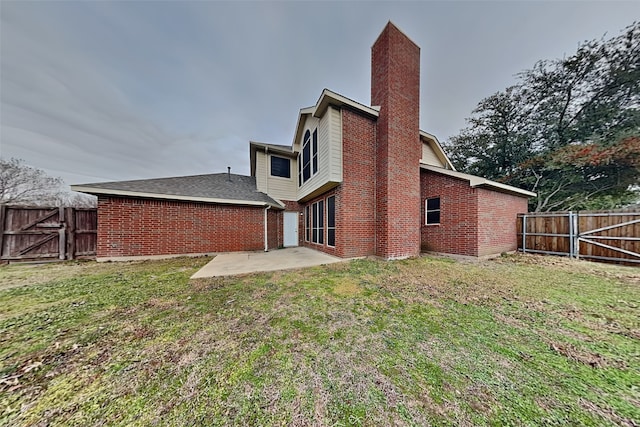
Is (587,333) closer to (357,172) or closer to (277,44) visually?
(357,172)

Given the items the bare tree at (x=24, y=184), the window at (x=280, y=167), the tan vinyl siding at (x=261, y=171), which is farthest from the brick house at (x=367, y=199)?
the bare tree at (x=24, y=184)

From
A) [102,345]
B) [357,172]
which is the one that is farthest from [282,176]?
[102,345]

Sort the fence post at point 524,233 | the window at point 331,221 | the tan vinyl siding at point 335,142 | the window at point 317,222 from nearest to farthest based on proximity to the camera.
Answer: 1. the tan vinyl siding at point 335,142
2. the window at point 331,221
3. the fence post at point 524,233
4. the window at point 317,222

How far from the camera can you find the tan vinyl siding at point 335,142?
6867 mm

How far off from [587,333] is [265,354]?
3.87 m

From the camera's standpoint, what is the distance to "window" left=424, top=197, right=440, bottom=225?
8.34 metres

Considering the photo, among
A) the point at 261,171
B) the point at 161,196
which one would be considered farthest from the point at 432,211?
the point at 161,196

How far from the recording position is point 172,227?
7.83m

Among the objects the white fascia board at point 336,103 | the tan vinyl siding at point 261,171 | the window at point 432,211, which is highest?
the white fascia board at point 336,103

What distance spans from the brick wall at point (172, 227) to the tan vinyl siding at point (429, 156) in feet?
30.7

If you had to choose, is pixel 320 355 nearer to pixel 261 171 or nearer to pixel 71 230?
pixel 71 230

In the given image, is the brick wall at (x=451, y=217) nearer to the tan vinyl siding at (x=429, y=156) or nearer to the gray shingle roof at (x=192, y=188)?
the tan vinyl siding at (x=429, y=156)

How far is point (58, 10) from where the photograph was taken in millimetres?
7191

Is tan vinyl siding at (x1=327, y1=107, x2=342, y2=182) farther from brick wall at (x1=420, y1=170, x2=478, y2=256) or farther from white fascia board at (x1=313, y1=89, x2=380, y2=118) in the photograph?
brick wall at (x1=420, y1=170, x2=478, y2=256)
